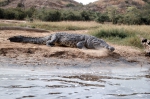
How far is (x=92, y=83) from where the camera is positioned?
7.94 m

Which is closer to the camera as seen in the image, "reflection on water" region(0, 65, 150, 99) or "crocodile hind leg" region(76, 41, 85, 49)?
"reflection on water" region(0, 65, 150, 99)

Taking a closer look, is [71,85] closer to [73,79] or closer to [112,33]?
[73,79]

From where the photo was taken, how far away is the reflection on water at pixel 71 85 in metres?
6.68

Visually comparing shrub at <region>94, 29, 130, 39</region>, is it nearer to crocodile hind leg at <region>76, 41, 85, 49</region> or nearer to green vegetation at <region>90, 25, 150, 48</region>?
green vegetation at <region>90, 25, 150, 48</region>

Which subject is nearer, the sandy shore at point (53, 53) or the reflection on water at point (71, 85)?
the reflection on water at point (71, 85)

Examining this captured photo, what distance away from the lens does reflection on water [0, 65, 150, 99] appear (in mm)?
6676

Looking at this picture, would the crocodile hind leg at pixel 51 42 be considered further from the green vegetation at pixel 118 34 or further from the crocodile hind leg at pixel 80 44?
the green vegetation at pixel 118 34

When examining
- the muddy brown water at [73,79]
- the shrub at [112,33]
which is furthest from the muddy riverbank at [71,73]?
the shrub at [112,33]

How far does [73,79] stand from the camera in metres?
8.25

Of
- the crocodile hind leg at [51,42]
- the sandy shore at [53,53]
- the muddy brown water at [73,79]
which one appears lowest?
the muddy brown water at [73,79]

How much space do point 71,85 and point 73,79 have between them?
0.74m

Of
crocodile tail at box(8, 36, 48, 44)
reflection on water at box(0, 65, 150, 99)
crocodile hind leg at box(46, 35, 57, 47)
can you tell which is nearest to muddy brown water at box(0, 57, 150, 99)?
reflection on water at box(0, 65, 150, 99)

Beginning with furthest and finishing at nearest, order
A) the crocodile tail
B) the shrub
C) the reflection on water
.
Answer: the shrub
the crocodile tail
the reflection on water

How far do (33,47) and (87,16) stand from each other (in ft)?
94.7
